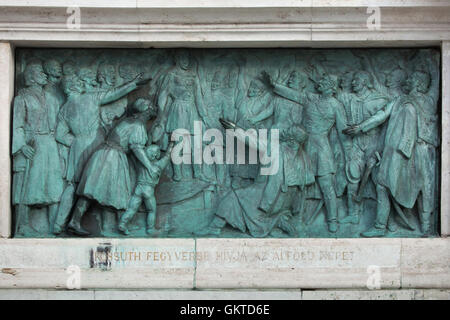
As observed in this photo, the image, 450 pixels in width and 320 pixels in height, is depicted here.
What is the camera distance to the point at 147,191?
8484 mm

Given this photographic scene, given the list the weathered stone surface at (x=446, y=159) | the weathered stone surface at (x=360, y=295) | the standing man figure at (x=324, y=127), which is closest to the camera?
the weathered stone surface at (x=360, y=295)

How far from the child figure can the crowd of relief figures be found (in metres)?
0.01

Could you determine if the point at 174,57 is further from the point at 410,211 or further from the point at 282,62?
the point at 410,211

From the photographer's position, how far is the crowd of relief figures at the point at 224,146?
27.9 feet

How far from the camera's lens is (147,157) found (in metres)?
8.52

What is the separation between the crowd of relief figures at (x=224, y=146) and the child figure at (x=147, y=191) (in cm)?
1

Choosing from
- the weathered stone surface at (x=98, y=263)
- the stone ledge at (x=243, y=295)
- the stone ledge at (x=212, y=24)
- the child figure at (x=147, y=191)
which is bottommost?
the stone ledge at (x=243, y=295)

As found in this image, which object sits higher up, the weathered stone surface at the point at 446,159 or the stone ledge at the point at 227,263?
the weathered stone surface at the point at 446,159

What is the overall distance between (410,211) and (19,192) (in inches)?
150
